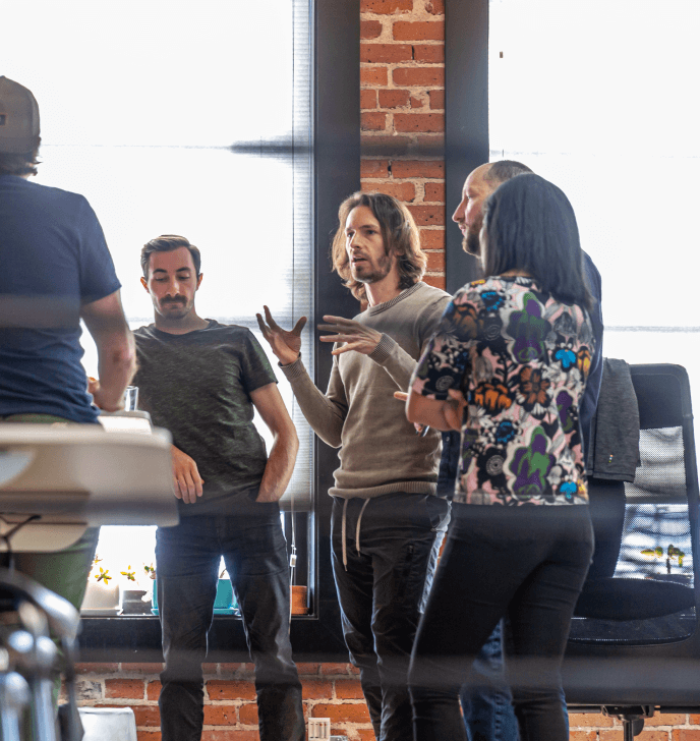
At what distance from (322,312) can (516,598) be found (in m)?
0.41

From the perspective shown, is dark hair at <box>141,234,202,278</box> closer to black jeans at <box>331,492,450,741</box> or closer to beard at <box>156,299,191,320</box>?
beard at <box>156,299,191,320</box>

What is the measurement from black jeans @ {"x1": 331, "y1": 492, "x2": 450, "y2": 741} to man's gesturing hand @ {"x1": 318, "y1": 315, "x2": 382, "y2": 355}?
0.68ft

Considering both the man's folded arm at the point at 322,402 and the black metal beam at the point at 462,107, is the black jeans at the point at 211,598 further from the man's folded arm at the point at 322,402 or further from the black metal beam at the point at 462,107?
the black metal beam at the point at 462,107

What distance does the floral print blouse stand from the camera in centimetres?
83

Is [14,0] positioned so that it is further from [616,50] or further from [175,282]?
[616,50]

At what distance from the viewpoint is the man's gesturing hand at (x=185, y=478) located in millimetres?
874

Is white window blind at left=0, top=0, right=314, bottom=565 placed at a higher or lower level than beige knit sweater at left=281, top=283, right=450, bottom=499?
higher

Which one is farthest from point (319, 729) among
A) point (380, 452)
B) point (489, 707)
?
point (380, 452)

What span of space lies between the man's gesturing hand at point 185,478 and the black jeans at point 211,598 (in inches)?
1.3

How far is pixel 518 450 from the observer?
832 mm

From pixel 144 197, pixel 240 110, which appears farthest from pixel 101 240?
pixel 240 110

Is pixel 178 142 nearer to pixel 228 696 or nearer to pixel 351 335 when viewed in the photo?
pixel 351 335

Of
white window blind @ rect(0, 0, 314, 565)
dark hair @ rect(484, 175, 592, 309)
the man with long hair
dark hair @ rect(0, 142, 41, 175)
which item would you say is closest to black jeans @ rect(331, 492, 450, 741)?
the man with long hair

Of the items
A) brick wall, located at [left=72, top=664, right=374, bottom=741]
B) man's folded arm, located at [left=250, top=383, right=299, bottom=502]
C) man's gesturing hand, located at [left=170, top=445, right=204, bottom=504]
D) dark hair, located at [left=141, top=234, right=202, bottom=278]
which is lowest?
brick wall, located at [left=72, top=664, right=374, bottom=741]
